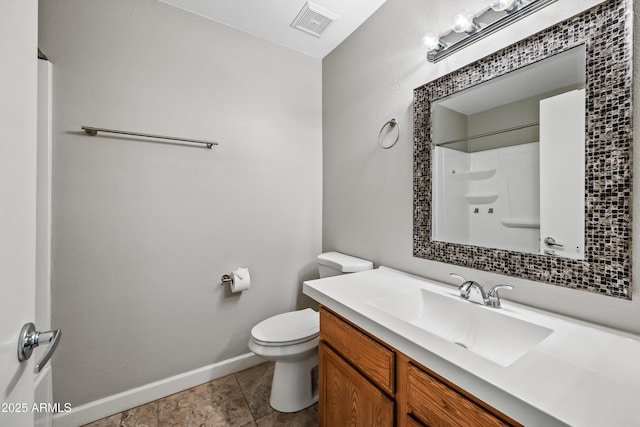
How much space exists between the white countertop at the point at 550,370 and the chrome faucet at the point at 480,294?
46 mm

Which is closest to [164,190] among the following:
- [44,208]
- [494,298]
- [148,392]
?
[44,208]

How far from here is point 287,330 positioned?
1.55 m

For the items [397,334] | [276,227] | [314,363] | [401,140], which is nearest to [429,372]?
[397,334]

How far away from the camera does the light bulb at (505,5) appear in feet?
3.17

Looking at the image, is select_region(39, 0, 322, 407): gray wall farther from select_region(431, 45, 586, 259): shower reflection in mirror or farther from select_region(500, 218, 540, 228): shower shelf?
select_region(500, 218, 540, 228): shower shelf

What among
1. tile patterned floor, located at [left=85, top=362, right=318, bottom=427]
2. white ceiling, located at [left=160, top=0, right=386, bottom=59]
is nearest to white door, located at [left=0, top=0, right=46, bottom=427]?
tile patterned floor, located at [left=85, top=362, right=318, bottom=427]

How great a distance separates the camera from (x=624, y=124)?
0.77 metres

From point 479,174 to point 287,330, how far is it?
1312 mm

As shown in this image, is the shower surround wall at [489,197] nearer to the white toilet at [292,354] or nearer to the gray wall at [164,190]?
the white toilet at [292,354]

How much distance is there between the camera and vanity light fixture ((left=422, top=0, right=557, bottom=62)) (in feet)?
3.15

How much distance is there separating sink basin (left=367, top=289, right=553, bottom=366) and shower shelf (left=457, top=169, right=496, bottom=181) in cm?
54

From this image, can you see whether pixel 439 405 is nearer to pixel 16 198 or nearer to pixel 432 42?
pixel 16 198

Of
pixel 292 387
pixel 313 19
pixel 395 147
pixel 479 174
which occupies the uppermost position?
pixel 313 19

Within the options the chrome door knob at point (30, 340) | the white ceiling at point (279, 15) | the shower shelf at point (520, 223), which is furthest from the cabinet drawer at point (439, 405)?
the white ceiling at point (279, 15)
